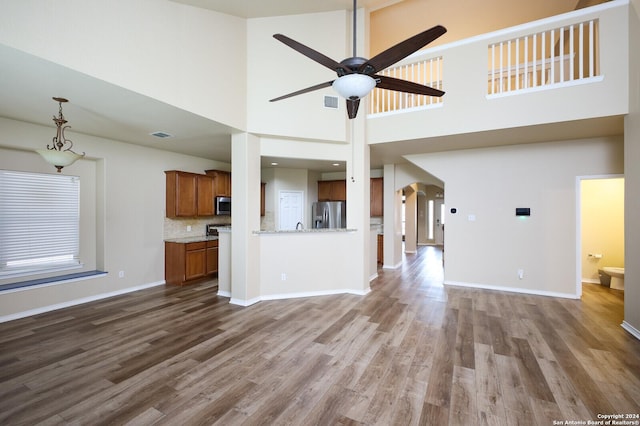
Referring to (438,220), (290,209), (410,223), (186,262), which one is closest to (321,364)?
(186,262)

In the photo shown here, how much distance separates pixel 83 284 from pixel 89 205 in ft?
4.11

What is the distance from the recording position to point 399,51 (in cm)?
204

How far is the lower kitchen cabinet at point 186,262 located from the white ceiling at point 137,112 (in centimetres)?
187

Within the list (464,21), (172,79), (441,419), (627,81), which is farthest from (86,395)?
(464,21)

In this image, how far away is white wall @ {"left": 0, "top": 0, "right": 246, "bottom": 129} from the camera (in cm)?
217

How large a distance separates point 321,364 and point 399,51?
268 centimetres

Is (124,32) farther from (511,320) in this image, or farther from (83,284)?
(511,320)

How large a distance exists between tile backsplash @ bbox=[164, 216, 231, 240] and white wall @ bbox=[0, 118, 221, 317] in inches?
5.7

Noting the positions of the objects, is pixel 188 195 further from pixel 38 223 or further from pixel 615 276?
pixel 615 276

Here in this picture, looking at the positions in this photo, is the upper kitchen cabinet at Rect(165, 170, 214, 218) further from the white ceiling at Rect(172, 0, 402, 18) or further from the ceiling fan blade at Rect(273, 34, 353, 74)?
the ceiling fan blade at Rect(273, 34, 353, 74)

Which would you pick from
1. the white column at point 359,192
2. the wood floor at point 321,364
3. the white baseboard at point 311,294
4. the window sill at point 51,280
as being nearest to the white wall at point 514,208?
the wood floor at point 321,364

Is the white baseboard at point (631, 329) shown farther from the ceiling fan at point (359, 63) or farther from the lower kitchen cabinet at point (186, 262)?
the lower kitchen cabinet at point (186, 262)

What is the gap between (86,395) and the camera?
2.12 metres

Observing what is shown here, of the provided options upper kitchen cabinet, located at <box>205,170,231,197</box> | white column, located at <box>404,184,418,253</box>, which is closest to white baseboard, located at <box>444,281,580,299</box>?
white column, located at <box>404,184,418,253</box>
